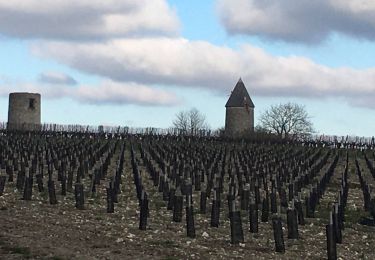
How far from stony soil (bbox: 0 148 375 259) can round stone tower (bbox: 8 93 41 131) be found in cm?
5184

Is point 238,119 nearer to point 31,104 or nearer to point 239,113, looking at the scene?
point 239,113

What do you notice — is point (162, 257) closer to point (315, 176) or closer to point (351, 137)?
point (315, 176)

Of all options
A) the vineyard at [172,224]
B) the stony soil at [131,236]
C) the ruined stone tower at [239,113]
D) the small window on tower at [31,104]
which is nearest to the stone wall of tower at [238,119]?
the ruined stone tower at [239,113]

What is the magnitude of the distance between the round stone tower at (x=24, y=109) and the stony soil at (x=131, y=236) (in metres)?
51.8

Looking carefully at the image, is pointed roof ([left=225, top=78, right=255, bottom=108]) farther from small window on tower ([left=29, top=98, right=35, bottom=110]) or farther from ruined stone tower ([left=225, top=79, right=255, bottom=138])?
small window on tower ([left=29, top=98, right=35, bottom=110])

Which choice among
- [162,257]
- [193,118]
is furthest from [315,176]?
[193,118]

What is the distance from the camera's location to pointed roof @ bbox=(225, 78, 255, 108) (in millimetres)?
77750

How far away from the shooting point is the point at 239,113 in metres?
77.1

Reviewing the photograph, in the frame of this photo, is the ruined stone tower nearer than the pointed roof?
Yes

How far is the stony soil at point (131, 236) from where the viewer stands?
35.7 ft

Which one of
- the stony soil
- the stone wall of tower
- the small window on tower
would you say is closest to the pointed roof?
the stone wall of tower

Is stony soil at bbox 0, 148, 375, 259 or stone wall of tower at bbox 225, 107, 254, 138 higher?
stone wall of tower at bbox 225, 107, 254, 138

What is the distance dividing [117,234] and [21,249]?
239 centimetres

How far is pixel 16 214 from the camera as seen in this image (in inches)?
570
